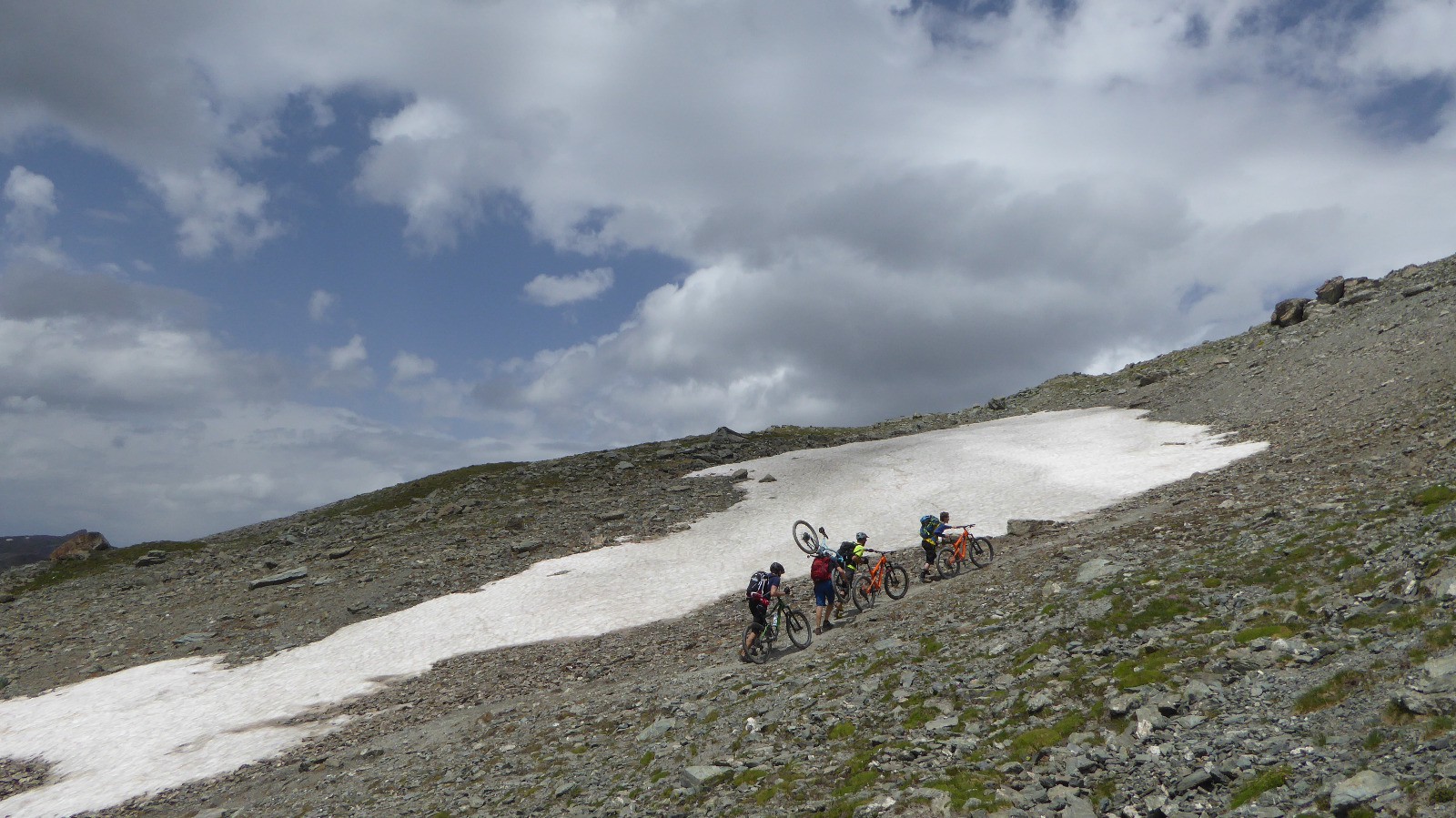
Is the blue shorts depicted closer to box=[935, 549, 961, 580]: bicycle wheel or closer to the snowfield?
box=[935, 549, 961, 580]: bicycle wheel

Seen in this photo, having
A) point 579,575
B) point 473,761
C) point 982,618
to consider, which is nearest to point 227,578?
point 579,575

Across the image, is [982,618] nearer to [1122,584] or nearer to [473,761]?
[1122,584]

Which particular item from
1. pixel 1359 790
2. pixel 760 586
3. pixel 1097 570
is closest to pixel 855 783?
pixel 1359 790

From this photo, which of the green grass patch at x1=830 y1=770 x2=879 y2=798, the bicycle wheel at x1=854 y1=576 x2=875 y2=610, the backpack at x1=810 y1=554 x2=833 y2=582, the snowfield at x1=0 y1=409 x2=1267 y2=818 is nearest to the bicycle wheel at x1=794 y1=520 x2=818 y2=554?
the snowfield at x1=0 y1=409 x2=1267 y2=818

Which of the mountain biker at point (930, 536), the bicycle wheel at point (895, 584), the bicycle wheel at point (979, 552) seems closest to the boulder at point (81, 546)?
the bicycle wheel at point (895, 584)

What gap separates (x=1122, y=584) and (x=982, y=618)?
136 inches

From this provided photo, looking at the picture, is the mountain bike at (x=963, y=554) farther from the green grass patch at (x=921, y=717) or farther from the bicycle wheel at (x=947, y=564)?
the green grass patch at (x=921, y=717)

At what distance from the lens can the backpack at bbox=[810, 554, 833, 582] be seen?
26.5 metres

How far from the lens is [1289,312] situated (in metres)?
65.1

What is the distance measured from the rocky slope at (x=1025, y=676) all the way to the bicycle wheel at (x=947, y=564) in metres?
1.73

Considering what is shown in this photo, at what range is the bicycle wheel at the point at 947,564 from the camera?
30.6 meters

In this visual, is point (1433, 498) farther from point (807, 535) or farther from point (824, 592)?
point (807, 535)

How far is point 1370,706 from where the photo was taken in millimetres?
10062

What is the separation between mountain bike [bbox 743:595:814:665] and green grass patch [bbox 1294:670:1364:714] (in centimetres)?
1538
